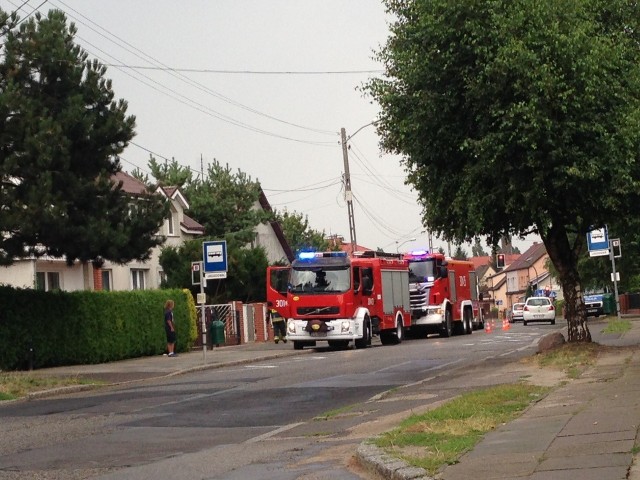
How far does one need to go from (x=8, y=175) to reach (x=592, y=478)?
2230cm

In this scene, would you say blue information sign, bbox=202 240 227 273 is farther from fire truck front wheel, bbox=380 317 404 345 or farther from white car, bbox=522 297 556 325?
white car, bbox=522 297 556 325

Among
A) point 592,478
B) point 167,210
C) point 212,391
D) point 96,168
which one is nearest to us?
point 592,478

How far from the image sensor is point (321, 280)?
37062 mm

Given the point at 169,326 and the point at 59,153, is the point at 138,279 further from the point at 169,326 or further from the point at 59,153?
the point at 59,153

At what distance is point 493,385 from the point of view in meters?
18.0

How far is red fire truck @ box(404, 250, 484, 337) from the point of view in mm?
44656

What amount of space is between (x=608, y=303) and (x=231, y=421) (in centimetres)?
5359

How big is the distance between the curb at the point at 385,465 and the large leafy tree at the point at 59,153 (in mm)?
18431

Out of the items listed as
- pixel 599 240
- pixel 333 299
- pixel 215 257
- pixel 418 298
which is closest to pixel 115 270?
pixel 418 298

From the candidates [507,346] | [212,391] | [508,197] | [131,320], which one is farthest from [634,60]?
[131,320]

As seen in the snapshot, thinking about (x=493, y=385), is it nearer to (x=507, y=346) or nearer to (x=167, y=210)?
(x=507, y=346)

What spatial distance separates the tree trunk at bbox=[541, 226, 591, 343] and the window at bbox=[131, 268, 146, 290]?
1266 inches

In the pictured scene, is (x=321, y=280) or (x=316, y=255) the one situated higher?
(x=316, y=255)

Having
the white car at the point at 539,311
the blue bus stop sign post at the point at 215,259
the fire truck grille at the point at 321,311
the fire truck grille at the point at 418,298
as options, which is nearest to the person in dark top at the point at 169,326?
the fire truck grille at the point at 321,311
